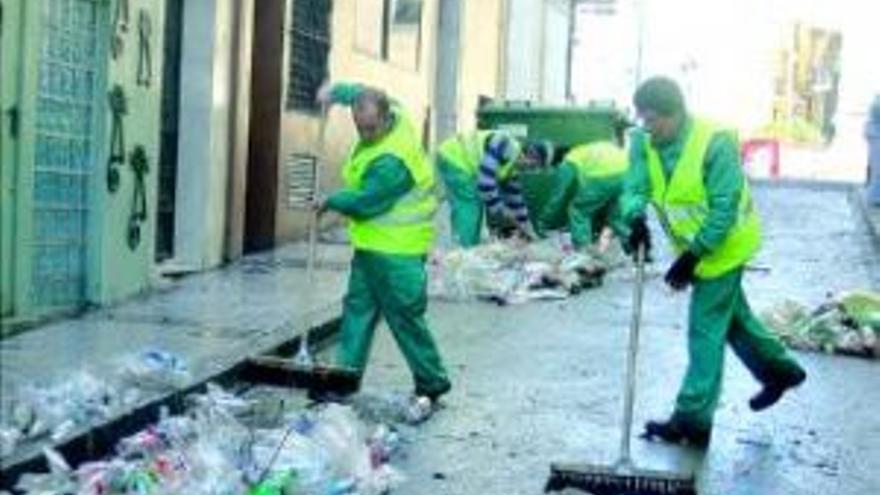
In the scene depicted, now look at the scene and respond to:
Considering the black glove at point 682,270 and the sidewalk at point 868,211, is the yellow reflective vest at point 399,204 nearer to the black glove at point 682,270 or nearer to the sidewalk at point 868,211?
the black glove at point 682,270

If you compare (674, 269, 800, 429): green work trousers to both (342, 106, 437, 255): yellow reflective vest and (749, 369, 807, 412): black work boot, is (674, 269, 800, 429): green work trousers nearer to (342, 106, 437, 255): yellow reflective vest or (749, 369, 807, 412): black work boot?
(749, 369, 807, 412): black work boot

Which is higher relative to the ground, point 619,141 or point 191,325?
point 619,141

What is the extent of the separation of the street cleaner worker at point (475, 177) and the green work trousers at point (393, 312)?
21.9ft

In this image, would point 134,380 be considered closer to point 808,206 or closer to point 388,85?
point 388,85

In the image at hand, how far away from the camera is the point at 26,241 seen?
30.0 feet

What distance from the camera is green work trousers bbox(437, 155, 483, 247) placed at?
1445cm

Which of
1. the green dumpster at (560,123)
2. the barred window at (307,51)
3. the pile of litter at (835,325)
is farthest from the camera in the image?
the green dumpster at (560,123)

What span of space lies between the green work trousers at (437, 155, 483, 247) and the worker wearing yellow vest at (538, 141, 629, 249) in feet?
3.24

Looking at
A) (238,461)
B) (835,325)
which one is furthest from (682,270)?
(835,325)

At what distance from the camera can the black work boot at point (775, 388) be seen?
7.46m

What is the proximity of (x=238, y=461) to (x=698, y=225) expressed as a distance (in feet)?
7.32

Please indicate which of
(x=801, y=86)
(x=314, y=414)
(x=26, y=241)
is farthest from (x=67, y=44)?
(x=801, y=86)

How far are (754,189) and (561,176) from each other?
1117 cm

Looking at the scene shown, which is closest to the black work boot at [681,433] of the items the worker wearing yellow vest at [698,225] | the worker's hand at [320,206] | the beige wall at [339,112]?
the worker wearing yellow vest at [698,225]
